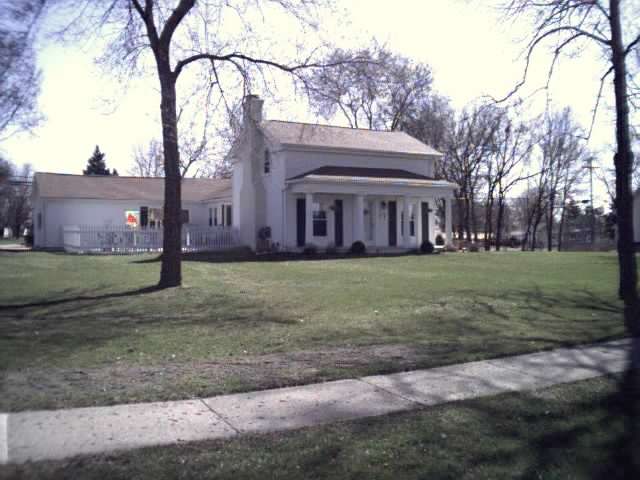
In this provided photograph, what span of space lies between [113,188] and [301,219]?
14.9 metres

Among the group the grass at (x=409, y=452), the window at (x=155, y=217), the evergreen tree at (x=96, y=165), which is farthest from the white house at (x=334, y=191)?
the evergreen tree at (x=96, y=165)

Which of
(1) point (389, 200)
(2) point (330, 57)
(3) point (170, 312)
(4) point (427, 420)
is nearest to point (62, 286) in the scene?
(3) point (170, 312)

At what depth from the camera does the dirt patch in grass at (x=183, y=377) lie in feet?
21.2

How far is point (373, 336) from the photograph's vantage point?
10055 millimetres

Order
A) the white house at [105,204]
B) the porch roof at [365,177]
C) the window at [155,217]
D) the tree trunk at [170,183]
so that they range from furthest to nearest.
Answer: the window at [155,217]
the white house at [105,204]
the porch roof at [365,177]
the tree trunk at [170,183]

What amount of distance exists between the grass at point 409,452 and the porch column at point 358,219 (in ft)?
79.4

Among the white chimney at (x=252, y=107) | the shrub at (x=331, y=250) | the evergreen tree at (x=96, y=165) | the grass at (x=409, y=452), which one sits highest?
the evergreen tree at (x=96, y=165)

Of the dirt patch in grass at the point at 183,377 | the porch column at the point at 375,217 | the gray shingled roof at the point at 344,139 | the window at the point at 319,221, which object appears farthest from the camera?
the porch column at the point at 375,217

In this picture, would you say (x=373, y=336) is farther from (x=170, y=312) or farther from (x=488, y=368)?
(x=170, y=312)

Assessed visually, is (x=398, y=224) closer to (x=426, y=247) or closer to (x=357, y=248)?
(x=426, y=247)

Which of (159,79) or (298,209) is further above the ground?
(159,79)

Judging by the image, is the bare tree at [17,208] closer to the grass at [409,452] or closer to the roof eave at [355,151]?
the roof eave at [355,151]

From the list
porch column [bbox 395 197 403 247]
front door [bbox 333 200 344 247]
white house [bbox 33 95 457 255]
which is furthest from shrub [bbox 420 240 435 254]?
front door [bbox 333 200 344 247]

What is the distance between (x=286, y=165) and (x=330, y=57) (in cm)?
1379
